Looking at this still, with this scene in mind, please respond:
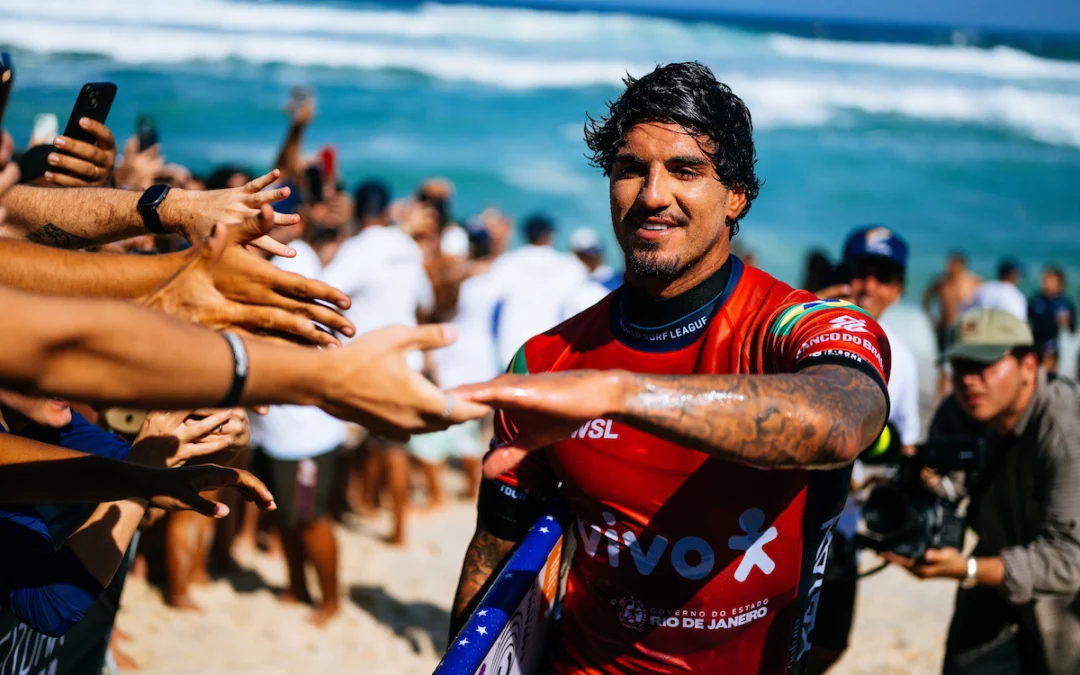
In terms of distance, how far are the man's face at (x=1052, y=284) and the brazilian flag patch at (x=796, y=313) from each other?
31.6 ft

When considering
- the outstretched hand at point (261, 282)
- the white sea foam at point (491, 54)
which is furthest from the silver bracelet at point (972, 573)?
the white sea foam at point (491, 54)

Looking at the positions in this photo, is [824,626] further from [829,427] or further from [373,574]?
[373,574]

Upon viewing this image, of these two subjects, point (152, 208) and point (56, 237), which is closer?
point (152, 208)

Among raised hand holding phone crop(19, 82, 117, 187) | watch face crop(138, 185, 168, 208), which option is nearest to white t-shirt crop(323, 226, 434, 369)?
raised hand holding phone crop(19, 82, 117, 187)

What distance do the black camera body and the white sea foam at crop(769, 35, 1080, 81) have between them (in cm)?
4227

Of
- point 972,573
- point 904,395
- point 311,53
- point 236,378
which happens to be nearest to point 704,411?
point 236,378

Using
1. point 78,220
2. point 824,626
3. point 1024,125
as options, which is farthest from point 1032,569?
point 1024,125

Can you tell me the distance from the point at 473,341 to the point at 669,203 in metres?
5.42

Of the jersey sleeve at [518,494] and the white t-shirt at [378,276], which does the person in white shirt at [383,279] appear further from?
the jersey sleeve at [518,494]

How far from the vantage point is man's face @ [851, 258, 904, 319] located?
Answer: 4.86m

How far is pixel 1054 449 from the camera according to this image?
3.60 metres

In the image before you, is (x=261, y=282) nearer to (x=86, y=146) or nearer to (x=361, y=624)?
(x=86, y=146)

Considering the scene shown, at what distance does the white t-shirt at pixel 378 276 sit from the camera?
6.50 meters

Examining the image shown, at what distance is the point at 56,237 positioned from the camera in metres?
2.83
